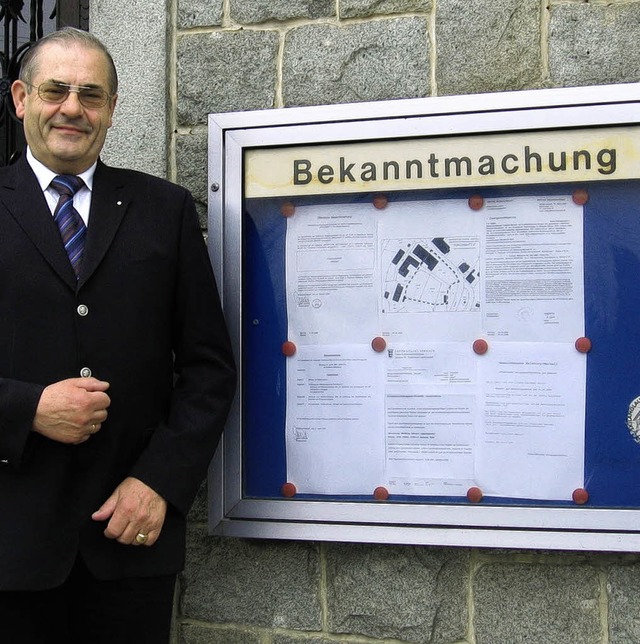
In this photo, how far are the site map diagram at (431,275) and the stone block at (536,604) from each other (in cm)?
74

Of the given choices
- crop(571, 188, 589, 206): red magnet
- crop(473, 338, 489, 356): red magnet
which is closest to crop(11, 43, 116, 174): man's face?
crop(473, 338, 489, 356): red magnet

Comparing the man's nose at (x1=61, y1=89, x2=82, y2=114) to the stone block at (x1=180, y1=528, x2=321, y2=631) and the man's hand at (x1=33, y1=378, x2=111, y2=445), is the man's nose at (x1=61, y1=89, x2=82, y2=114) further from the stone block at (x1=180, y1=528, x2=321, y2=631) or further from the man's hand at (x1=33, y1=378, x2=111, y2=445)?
the stone block at (x1=180, y1=528, x2=321, y2=631)

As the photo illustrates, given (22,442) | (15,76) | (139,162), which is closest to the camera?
(22,442)

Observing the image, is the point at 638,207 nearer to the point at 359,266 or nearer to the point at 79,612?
the point at 359,266

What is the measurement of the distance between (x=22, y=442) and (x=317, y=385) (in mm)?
842

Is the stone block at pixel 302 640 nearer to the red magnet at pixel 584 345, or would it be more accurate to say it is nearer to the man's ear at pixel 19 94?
the red magnet at pixel 584 345

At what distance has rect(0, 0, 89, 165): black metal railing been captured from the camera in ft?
10.4

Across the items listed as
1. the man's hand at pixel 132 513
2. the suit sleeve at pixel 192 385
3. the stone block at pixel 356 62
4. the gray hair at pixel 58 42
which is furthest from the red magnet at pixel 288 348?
the gray hair at pixel 58 42

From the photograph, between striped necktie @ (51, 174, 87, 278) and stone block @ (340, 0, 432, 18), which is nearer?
striped necktie @ (51, 174, 87, 278)

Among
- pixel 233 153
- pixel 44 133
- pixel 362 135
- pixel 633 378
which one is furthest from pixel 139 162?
pixel 633 378

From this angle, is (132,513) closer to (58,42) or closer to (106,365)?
(106,365)

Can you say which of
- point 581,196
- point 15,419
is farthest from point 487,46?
point 15,419

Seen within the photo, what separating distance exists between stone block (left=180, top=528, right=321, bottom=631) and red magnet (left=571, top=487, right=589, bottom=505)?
2.46 ft

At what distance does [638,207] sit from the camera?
239 cm
